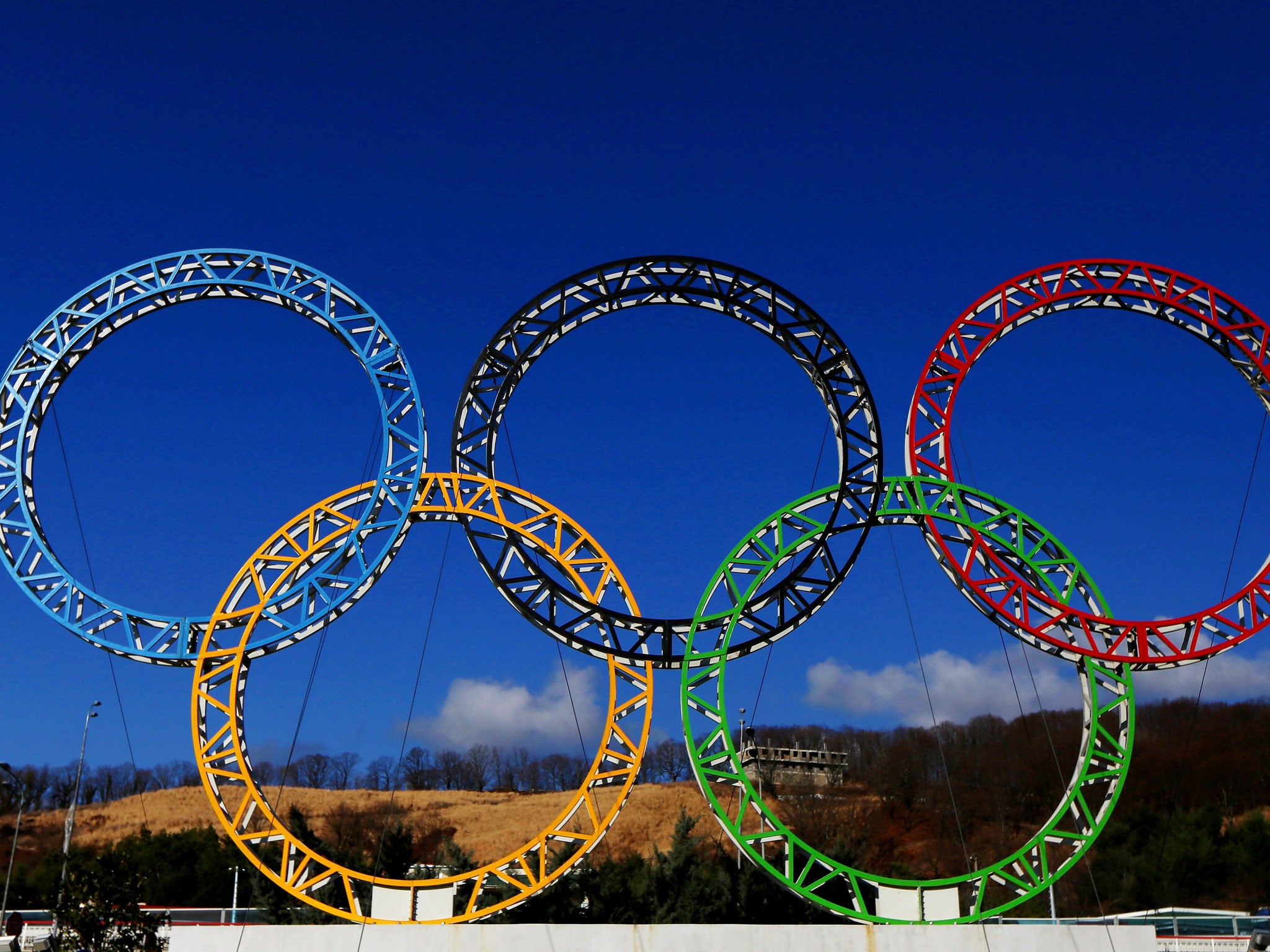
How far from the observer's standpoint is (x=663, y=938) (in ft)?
81.1

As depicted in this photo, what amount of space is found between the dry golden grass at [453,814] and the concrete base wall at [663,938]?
46546 millimetres

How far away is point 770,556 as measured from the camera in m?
26.8

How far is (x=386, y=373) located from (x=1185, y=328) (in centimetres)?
1949

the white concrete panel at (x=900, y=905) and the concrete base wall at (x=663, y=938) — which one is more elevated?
the white concrete panel at (x=900, y=905)

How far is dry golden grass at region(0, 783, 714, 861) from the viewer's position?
7875 cm

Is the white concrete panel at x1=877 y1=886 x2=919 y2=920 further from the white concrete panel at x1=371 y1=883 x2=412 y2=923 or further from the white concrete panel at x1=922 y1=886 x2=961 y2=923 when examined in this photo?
the white concrete panel at x1=371 y1=883 x2=412 y2=923

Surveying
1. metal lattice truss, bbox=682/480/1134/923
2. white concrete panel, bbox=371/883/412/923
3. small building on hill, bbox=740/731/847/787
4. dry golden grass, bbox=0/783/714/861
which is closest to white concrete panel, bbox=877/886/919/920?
metal lattice truss, bbox=682/480/1134/923

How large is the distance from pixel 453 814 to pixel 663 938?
70166 millimetres

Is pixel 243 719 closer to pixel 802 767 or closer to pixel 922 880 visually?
pixel 922 880

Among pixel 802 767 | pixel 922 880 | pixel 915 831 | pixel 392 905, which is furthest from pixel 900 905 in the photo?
pixel 802 767

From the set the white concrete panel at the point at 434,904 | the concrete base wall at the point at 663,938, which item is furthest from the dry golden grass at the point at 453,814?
the concrete base wall at the point at 663,938

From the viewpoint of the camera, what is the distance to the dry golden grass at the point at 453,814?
258 ft

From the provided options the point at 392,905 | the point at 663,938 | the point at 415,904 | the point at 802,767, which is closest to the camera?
the point at 663,938

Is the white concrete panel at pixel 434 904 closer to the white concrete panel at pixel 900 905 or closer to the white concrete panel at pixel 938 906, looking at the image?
the white concrete panel at pixel 900 905
